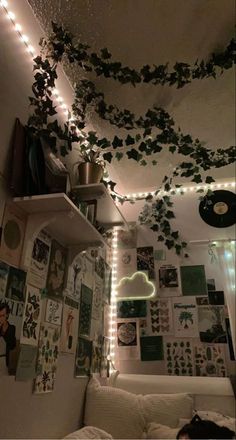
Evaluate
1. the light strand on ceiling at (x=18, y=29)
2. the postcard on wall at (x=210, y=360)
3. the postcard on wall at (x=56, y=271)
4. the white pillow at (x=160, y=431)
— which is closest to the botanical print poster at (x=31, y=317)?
the postcard on wall at (x=56, y=271)

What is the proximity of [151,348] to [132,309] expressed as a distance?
1.05 ft

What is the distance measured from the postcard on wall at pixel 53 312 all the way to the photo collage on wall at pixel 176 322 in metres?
1.01

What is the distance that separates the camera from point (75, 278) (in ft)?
6.33

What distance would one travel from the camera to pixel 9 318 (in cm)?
125

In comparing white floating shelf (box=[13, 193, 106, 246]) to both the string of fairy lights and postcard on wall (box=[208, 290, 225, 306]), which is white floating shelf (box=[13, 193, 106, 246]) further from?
postcard on wall (box=[208, 290, 225, 306])

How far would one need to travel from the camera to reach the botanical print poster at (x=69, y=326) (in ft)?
5.67

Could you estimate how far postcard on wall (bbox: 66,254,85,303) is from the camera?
183 centimetres

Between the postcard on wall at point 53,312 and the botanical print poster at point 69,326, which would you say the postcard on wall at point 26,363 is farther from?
the botanical print poster at point 69,326

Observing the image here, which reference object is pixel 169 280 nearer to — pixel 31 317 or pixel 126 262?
pixel 126 262

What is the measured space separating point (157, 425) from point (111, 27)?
84.4 inches

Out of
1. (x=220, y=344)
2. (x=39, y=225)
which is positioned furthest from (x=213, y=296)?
(x=39, y=225)

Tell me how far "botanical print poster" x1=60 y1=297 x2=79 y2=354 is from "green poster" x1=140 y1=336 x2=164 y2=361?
79cm

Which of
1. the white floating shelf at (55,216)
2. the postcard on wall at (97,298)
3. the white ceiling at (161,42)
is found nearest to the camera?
the white floating shelf at (55,216)

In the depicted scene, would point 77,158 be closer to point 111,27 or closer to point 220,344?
point 111,27
